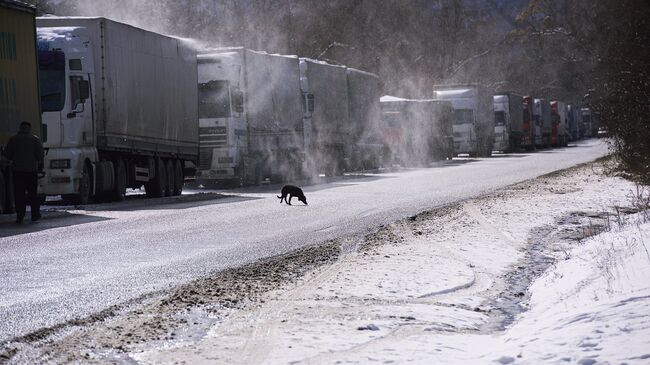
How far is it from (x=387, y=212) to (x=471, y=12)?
283ft

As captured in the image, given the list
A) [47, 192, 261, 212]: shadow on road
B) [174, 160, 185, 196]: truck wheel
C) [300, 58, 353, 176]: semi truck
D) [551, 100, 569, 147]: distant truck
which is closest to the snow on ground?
[47, 192, 261, 212]: shadow on road

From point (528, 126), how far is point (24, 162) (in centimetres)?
6487

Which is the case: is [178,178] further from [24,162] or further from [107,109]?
[24,162]

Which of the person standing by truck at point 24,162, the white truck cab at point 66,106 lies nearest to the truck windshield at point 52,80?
the white truck cab at point 66,106

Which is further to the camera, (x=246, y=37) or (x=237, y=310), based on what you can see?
(x=246, y=37)

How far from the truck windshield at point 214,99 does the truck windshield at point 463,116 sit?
102 feet

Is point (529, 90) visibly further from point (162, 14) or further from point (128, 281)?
point (128, 281)

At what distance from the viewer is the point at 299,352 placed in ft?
24.9

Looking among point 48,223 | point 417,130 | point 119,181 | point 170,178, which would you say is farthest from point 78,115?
point 417,130

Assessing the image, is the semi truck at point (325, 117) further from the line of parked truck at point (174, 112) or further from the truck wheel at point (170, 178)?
the truck wheel at point (170, 178)

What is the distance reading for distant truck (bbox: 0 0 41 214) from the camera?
22266mm

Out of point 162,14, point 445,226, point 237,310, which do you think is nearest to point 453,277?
point 237,310

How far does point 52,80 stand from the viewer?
26.4 metres

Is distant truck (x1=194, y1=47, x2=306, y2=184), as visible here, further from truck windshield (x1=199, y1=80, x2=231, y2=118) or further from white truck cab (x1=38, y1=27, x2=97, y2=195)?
white truck cab (x1=38, y1=27, x2=97, y2=195)
